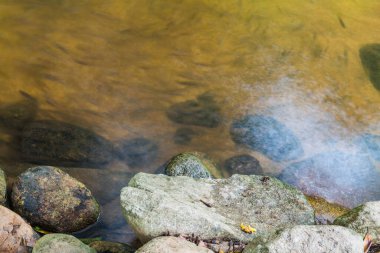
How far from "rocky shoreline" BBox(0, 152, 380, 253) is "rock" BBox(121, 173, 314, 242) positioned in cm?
1

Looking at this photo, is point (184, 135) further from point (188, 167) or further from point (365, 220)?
point (365, 220)

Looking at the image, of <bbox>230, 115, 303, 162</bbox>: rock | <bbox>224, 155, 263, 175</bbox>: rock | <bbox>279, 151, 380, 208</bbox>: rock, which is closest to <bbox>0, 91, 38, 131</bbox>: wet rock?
<bbox>224, 155, 263, 175</bbox>: rock

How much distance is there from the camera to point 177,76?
9.24 metres

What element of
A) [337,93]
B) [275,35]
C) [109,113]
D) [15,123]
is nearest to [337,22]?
[275,35]

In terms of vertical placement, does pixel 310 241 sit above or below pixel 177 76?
above

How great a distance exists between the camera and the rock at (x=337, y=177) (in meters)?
6.88

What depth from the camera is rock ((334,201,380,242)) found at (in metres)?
4.67

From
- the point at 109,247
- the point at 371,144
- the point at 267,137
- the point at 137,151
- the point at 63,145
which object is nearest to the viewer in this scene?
the point at 109,247

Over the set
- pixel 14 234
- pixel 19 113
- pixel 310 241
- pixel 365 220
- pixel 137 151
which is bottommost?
pixel 137 151

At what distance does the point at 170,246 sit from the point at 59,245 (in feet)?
3.99

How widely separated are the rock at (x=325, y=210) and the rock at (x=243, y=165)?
93 centimetres

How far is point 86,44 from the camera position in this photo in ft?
32.0

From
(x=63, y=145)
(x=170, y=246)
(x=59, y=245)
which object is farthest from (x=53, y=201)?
(x=170, y=246)

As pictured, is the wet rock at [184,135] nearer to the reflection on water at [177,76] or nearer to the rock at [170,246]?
the reflection on water at [177,76]
